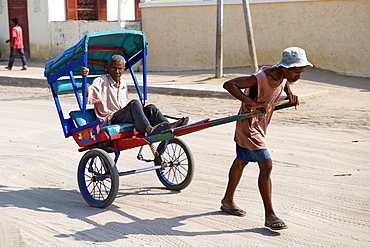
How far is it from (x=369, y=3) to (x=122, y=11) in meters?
11.5

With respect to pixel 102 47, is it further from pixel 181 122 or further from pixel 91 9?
pixel 91 9

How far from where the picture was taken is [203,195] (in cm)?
600

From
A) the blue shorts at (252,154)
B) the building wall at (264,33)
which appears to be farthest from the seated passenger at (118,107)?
the building wall at (264,33)

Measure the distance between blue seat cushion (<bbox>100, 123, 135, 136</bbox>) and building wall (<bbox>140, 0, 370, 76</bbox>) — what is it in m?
10.6

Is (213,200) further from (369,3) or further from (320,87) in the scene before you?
(369,3)

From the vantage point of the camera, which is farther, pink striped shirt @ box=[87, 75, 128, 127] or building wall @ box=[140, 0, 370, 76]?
building wall @ box=[140, 0, 370, 76]

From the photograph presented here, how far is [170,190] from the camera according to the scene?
6.26 metres

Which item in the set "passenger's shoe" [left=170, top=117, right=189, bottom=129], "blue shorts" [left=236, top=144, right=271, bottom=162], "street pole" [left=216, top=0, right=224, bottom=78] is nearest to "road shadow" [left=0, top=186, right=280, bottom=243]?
"blue shorts" [left=236, top=144, right=271, bottom=162]

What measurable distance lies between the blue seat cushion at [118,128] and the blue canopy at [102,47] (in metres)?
0.84

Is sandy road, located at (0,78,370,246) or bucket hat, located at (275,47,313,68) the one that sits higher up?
bucket hat, located at (275,47,313,68)

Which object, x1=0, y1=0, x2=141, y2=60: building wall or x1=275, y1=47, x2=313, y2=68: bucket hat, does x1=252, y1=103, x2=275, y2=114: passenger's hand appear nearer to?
x1=275, y1=47, x2=313, y2=68: bucket hat

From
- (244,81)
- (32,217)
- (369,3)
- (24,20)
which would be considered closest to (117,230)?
(32,217)

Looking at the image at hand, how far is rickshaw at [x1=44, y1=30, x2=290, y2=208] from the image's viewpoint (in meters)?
5.62

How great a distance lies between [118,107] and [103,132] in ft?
2.37
